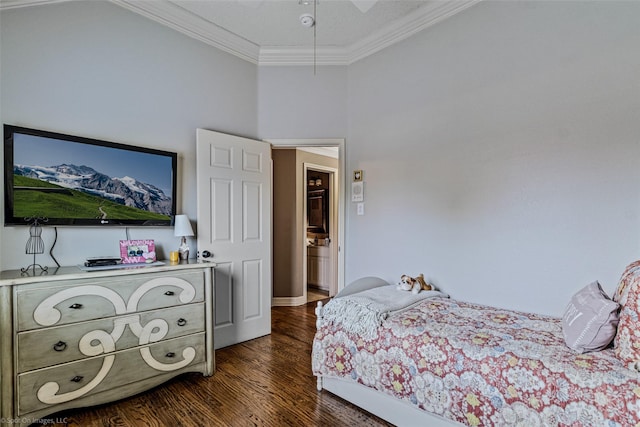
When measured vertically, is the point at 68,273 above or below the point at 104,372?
above

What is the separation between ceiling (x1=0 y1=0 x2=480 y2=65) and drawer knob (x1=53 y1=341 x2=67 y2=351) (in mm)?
2322

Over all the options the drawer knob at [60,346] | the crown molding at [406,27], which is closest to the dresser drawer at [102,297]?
the drawer knob at [60,346]

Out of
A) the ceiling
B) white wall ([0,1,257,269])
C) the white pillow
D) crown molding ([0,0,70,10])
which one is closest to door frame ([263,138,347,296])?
white wall ([0,1,257,269])

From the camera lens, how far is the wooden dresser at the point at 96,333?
1747 mm

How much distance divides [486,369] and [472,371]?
2.8 inches

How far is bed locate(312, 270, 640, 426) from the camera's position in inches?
51.9

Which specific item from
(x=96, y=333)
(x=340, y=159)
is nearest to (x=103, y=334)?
(x=96, y=333)

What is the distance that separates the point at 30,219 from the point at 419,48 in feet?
11.0

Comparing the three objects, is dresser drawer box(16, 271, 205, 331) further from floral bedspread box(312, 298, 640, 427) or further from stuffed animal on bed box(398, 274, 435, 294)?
stuffed animal on bed box(398, 274, 435, 294)

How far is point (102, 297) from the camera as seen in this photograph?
2021 mm

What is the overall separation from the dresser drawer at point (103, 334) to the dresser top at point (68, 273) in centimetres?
29

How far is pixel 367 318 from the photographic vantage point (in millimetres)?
2066

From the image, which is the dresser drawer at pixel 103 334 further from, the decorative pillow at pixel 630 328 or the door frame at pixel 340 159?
the decorative pillow at pixel 630 328

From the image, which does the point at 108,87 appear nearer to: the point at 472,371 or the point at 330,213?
the point at 472,371
